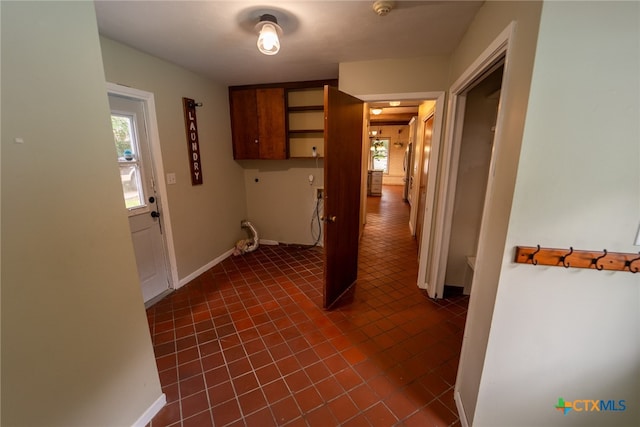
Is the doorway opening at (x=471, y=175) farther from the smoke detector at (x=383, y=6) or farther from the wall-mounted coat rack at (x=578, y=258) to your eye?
the wall-mounted coat rack at (x=578, y=258)

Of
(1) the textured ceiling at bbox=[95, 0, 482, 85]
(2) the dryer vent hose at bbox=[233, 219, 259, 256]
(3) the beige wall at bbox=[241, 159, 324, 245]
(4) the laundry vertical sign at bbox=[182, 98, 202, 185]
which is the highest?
(1) the textured ceiling at bbox=[95, 0, 482, 85]

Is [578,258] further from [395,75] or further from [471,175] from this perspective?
[395,75]

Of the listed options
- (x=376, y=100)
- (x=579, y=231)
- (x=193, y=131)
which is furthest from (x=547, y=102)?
(x=193, y=131)

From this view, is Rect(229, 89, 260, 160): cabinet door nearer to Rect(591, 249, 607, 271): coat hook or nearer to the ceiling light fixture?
the ceiling light fixture

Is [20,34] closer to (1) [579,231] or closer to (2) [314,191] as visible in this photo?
(1) [579,231]

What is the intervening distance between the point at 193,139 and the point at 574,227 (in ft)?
10.7

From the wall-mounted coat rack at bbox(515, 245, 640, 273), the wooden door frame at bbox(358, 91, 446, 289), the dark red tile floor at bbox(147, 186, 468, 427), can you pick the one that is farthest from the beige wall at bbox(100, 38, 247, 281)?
the wall-mounted coat rack at bbox(515, 245, 640, 273)

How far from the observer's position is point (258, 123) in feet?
11.2

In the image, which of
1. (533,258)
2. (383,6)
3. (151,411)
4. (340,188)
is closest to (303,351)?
(151,411)

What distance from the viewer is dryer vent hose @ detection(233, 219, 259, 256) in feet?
12.2

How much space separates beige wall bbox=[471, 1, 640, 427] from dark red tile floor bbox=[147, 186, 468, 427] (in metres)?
0.52

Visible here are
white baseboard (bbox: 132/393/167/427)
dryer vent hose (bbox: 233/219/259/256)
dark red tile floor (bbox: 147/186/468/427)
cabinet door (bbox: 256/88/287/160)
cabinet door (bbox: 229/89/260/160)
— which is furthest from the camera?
dryer vent hose (bbox: 233/219/259/256)

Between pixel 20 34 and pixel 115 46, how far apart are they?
4.96 feet

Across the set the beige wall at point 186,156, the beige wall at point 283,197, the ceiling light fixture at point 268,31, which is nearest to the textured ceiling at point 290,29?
the ceiling light fixture at point 268,31
